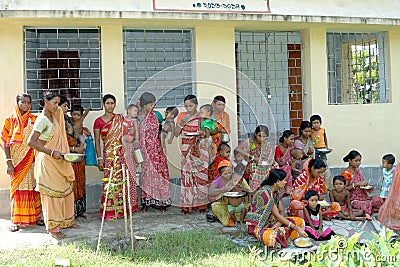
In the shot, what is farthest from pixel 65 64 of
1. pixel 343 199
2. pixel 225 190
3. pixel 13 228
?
pixel 343 199

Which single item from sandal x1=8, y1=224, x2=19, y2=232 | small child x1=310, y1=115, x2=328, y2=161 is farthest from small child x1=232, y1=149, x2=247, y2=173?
sandal x1=8, y1=224, x2=19, y2=232

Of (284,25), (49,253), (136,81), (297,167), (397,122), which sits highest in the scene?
(284,25)

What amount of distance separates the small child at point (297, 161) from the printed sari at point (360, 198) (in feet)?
1.95

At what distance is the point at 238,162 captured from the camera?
269 inches

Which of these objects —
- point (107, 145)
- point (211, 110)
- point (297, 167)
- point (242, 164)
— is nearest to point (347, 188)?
point (297, 167)

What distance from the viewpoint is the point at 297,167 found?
7.09 meters

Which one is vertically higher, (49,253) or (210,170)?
(210,170)

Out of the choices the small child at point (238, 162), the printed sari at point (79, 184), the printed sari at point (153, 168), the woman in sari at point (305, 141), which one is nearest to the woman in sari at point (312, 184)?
the small child at point (238, 162)

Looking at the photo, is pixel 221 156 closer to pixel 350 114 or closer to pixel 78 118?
pixel 78 118

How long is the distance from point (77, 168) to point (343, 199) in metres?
3.35

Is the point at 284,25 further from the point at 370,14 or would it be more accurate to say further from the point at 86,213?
the point at 86,213

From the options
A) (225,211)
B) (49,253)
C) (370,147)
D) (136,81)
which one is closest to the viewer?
(49,253)

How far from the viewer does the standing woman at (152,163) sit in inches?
263

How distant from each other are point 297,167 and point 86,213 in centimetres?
A: 285
